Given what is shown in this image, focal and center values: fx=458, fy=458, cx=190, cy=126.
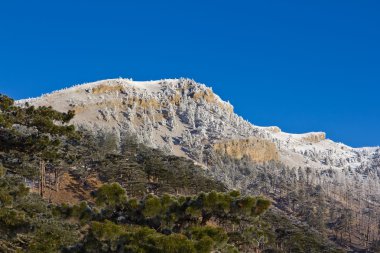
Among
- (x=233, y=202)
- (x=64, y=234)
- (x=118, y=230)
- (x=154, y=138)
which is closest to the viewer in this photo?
(x=118, y=230)

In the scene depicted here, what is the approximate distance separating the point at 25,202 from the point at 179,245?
37.8 ft

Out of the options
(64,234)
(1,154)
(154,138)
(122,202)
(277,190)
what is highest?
(154,138)

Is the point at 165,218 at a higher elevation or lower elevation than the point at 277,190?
lower

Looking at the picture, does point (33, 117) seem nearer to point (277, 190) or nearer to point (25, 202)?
point (25, 202)

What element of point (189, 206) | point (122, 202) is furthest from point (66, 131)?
point (189, 206)

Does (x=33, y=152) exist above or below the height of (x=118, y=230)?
above

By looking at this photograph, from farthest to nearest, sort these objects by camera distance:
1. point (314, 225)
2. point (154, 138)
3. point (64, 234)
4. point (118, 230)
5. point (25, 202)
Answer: point (154, 138) → point (314, 225) → point (25, 202) → point (64, 234) → point (118, 230)

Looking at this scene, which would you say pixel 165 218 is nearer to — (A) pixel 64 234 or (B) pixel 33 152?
(A) pixel 64 234

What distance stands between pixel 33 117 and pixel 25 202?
4198mm

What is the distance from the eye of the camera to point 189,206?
13.7 m

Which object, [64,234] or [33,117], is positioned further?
[33,117]

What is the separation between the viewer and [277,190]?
159875mm

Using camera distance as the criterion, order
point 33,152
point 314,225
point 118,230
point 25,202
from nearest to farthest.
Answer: point 118,230 → point 25,202 → point 33,152 → point 314,225

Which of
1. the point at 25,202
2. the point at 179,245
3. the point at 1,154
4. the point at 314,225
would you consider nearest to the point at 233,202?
the point at 179,245
